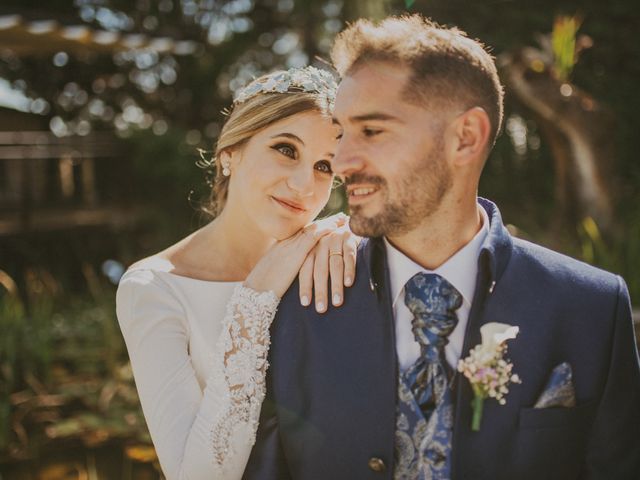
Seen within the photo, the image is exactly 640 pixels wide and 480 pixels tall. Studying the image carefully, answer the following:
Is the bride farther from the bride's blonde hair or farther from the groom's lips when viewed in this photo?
the groom's lips

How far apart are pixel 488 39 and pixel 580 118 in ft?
15.6

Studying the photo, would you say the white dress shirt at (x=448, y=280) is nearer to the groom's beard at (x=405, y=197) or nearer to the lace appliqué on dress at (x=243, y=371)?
the groom's beard at (x=405, y=197)

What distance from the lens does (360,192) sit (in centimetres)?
207

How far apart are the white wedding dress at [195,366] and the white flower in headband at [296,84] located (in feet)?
2.49

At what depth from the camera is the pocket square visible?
6.57 ft

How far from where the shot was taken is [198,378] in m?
Result: 2.62

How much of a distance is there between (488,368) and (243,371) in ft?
2.40

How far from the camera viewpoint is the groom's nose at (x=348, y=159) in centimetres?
205

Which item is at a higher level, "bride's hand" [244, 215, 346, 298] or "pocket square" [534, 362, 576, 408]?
"bride's hand" [244, 215, 346, 298]

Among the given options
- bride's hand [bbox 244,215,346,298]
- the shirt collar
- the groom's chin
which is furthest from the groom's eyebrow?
bride's hand [bbox 244,215,346,298]

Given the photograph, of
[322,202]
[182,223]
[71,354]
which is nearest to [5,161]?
[182,223]

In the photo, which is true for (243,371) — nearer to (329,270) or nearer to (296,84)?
(329,270)

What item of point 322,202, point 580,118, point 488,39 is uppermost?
point 488,39

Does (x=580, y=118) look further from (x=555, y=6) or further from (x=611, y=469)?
(x=555, y=6)
